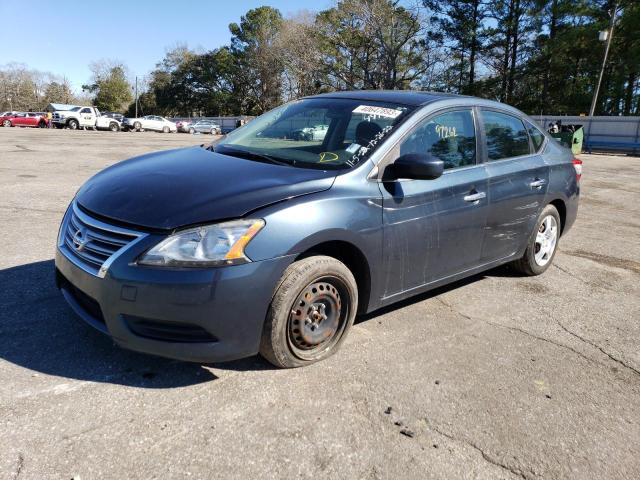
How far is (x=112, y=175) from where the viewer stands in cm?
337

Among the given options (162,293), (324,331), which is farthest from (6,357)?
(324,331)

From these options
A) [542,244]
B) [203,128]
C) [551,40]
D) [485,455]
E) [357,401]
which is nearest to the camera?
[485,455]

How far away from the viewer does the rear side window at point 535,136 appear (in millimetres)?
4871

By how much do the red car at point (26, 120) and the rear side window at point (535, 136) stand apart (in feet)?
148

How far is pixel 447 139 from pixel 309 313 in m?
1.78

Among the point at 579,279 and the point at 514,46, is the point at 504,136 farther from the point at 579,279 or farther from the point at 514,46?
the point at 514,46

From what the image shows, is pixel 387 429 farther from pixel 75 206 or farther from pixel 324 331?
pixel 75 206

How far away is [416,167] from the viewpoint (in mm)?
3209

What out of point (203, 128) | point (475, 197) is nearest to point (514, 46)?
point (203, 128)

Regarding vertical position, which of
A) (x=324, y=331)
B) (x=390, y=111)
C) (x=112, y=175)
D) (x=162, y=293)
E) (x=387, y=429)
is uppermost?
(x=390, y=111)

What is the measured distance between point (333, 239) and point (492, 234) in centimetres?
178

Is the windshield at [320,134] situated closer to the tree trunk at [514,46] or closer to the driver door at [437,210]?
the driver door at [437,210]

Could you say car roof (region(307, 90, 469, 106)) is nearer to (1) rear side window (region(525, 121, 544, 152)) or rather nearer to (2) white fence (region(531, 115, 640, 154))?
(1) rear side window (region(525, 121, 544, 152))

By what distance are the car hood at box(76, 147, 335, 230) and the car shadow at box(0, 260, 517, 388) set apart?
83 centimetres
